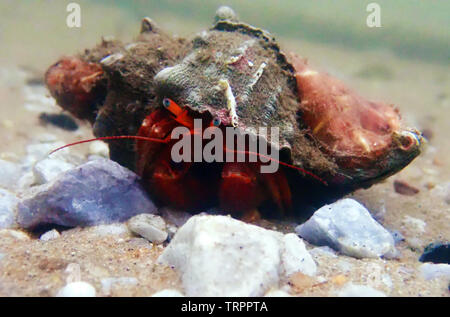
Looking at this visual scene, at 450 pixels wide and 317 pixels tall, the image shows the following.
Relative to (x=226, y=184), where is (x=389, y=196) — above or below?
below

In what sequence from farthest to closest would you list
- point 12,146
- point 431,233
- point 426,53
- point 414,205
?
point 426,53 → point 12,146 → point 414,205 → point 431,233

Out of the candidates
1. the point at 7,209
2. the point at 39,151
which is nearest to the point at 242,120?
the point at 7,209

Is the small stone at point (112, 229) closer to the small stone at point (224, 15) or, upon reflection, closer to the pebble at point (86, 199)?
the pebble at point (86, 199)

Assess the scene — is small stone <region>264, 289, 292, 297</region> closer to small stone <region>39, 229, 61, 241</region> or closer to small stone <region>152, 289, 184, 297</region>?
small stone <region>152, 289, 184, 297</region>

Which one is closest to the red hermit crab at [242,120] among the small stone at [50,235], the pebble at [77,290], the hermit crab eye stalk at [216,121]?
the hermit crab eye stalk at [216,121]

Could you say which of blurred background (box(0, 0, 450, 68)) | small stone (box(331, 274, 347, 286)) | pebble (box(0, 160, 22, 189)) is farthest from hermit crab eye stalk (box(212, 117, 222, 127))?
blurred background (box(0, 0, 450, 68))

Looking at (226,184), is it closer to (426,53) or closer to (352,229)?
(352,229)

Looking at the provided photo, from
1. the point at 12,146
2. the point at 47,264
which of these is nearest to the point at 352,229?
the point at 47,264

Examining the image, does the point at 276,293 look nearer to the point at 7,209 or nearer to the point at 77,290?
the point at 77,290
